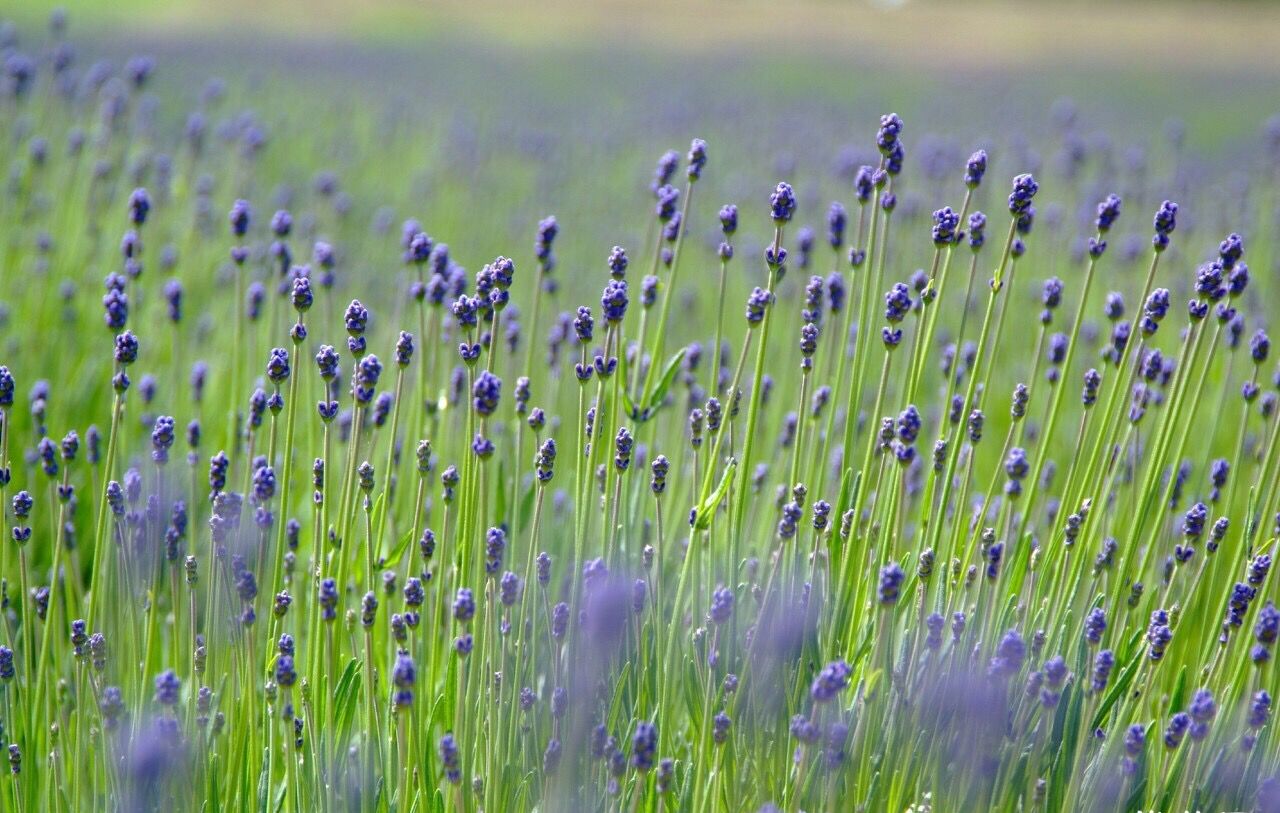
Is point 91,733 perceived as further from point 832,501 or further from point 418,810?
Result: point 832,501

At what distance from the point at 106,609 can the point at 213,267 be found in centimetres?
307

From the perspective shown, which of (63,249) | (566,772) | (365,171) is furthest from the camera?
(365,171)

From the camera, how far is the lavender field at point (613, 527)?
5.65 ft

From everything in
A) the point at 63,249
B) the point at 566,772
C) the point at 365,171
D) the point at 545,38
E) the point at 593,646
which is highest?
the point at 545,38

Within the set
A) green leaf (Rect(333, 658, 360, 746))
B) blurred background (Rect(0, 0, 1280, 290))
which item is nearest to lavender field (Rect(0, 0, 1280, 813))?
green leaf (Rect(333, 658, 360, 746))

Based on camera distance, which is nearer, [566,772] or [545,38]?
[566,772]

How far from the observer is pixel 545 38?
20125 millimetres

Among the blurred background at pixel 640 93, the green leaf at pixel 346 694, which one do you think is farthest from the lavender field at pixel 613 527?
the blurred background at pixel 640 93

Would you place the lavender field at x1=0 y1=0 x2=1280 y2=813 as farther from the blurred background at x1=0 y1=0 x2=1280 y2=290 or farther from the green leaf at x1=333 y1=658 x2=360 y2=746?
the blurred background at x1=0 y1=0 x2=1280 y2=290

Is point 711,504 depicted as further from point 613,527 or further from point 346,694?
point 346,694

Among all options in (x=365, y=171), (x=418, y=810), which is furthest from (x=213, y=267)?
(x=418, y=810)

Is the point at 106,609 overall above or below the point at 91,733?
above

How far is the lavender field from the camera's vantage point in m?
1.72

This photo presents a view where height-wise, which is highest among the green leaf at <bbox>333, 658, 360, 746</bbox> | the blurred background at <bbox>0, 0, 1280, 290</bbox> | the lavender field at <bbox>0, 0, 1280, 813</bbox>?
the blurred background at <bbox>0, 0, 1280, 290</bbox>
